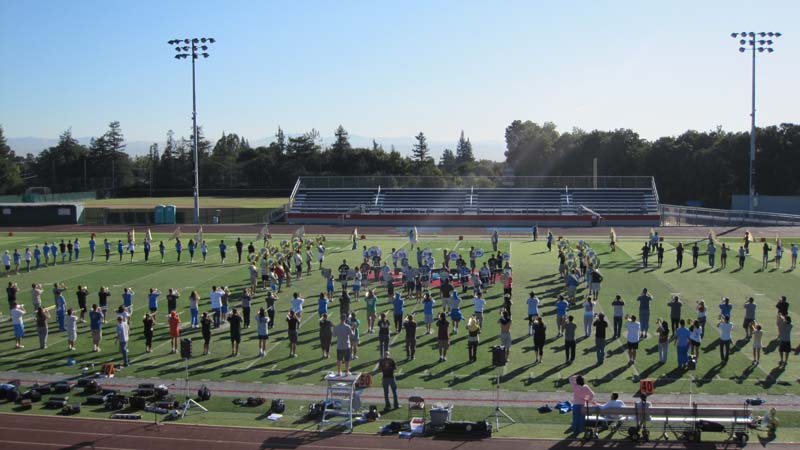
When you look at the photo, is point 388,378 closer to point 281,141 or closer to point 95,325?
point 95,325

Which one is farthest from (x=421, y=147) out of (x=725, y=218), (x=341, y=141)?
(x=725, y=218)

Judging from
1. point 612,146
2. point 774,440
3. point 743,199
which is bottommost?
point 774,440

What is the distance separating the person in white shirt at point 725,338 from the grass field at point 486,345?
0.24 metres

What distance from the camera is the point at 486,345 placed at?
20016mm

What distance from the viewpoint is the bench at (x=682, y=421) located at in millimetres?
13414

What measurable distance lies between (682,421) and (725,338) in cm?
539

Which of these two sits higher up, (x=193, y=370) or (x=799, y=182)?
(x=799, y=182)

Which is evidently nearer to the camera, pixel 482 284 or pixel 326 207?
pixel 482 284

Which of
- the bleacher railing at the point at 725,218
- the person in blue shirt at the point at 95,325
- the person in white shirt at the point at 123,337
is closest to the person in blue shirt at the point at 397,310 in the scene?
the person in white shirt at the point at 123,337

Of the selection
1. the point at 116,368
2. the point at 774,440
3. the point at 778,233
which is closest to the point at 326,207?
the point at 778,233

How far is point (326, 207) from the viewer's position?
6253 centimetres

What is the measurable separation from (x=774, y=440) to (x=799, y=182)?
67.6 m

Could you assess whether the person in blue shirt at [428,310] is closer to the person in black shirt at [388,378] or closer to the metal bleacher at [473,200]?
the person in black shirt at [388,378]

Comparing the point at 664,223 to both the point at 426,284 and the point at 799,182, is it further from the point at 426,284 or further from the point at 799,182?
the point at 426,284
